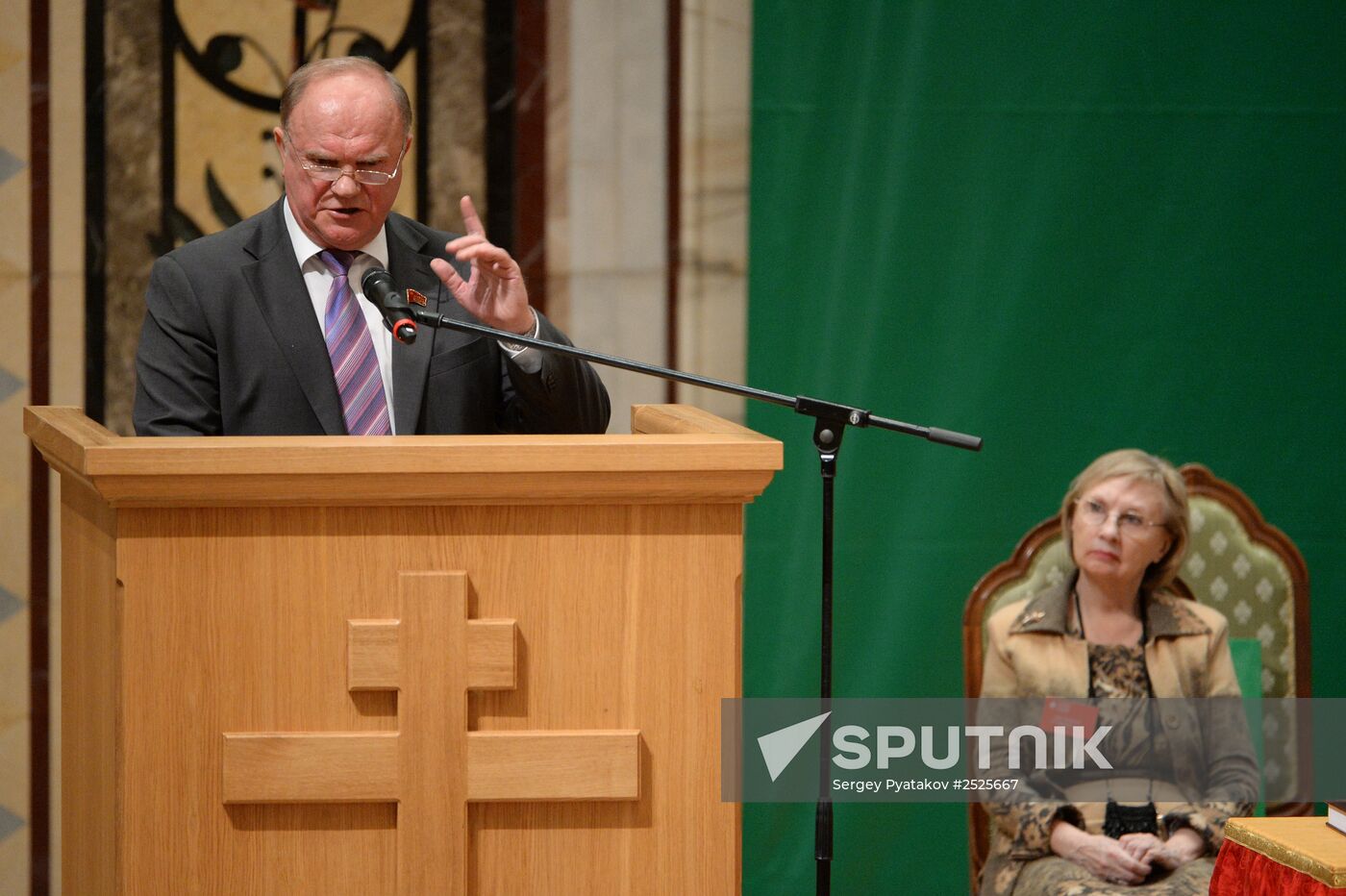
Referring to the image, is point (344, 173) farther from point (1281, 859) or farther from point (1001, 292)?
point (1001, 292)

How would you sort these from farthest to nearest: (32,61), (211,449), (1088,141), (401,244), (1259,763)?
(1088,141) < (32,61) < (1259,763) < (401,244) < (211,449)

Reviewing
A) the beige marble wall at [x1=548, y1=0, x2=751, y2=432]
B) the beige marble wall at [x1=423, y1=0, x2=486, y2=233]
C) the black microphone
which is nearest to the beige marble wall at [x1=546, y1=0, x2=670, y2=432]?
the beige marble wall at [x1=548, y1=0, x2=751, y2=432]

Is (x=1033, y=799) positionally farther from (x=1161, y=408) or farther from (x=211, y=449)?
(x=211, y=449)

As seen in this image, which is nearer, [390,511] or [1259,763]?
[390,511]

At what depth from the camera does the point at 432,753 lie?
1.51m

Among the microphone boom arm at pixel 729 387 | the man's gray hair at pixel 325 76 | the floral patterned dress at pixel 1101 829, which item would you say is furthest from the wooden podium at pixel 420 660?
the floral patterned dress at pixel 1101 829

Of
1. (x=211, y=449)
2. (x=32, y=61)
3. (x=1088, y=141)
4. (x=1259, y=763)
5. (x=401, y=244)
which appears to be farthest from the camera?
(x=1088, y=141)

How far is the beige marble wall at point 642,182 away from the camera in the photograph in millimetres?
3818

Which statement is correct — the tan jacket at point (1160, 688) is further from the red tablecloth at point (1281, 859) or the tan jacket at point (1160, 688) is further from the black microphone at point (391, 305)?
the black microphone at point (391, 305)

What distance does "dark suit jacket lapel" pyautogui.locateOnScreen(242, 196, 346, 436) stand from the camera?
1915 mm

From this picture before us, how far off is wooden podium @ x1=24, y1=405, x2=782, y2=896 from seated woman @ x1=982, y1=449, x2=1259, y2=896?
4.99 ft

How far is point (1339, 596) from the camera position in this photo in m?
4.04

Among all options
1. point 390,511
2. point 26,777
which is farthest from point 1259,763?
point 26,777

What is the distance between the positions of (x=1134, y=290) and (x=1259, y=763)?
124 centimetres
